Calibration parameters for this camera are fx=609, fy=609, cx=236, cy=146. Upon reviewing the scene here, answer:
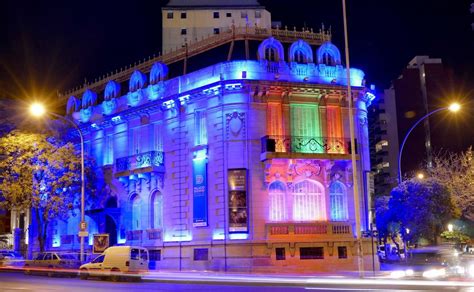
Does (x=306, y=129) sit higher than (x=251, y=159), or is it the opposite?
(x=306, y=129)

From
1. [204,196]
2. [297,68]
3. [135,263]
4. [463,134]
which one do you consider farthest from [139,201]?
[463,134]

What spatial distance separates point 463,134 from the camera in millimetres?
87875

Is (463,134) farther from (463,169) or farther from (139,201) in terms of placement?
(139,201)

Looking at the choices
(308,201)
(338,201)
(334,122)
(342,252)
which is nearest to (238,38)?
(334,122)

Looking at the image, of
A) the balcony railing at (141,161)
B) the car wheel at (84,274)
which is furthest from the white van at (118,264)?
the balcony railing at (141,161)

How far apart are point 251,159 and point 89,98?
17.6 meters

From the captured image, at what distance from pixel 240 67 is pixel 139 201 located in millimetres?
12140

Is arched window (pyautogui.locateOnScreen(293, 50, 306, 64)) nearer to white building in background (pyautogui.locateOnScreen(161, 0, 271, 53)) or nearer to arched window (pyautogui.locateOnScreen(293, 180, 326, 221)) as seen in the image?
arched window (pyautogui.locateOnScreen(293, 180, 326, 221))

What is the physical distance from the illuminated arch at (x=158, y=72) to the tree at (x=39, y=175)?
27.4 ft

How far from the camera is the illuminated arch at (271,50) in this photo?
123 ft

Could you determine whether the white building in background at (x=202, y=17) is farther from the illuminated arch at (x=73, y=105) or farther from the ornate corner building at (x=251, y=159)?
the ornate corner building at (x=251, y=159)

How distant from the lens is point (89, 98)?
47688 millimetres

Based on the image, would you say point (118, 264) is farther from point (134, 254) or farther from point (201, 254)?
point (201, 254)

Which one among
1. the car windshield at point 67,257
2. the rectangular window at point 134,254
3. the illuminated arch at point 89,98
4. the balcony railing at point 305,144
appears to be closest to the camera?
the rectangular window at point 134,254
